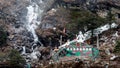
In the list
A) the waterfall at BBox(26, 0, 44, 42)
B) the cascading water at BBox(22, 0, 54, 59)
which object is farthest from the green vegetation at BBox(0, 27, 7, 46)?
the waterfall at BBox(26, 0, 44, 42)

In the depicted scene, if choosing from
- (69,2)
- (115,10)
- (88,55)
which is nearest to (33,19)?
(69,2)

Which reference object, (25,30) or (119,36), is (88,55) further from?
(25,30)

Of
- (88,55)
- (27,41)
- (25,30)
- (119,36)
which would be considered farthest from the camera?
(25,30)

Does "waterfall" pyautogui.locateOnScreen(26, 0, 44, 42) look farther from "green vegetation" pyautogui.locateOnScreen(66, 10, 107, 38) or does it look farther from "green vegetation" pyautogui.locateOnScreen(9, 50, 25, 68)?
"green vegetation" pyautogui.locateOnScreen(9, 50, 25, 68)

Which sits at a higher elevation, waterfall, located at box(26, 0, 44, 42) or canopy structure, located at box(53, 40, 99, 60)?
canopy structure, located at box(53, 40, 99, 60)

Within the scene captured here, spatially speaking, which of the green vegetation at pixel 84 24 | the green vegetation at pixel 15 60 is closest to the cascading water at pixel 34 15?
the green vegetation at pixel 84 24

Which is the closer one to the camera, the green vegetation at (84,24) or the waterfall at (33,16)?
the green vegetation at (84,24)

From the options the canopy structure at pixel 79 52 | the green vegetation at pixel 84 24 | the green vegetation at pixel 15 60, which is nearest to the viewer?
the canopy structure at pixel 79 52

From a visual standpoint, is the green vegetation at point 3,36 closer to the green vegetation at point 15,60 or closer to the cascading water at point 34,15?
the cascading water at point 34,15

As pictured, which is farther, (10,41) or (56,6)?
(56,6)

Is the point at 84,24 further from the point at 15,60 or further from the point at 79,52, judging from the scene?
the point at 79,52

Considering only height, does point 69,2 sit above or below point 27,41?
above
